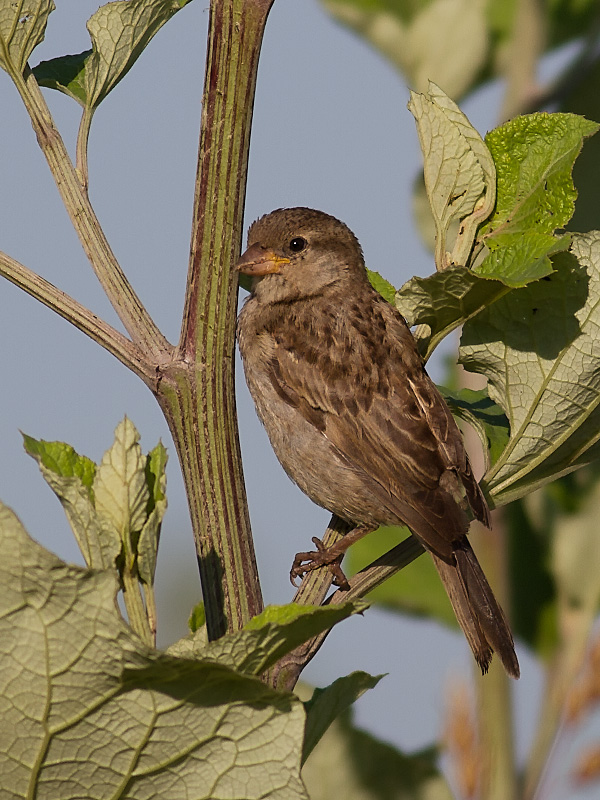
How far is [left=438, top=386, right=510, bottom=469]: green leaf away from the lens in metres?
2.63

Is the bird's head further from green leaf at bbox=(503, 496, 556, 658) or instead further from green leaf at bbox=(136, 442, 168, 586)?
green leaf at bbox=(136, 442, 168, 586)

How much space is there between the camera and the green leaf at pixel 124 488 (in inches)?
79.4

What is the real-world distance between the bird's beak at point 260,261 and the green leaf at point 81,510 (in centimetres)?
Answer: 255

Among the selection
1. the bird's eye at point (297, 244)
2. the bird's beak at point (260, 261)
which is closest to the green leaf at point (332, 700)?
the bird's beak at point (260, 261)

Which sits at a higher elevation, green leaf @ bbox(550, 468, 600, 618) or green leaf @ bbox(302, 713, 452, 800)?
green leaf @ bbox(550, 468, 600, 618)

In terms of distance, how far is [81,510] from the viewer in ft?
6.41

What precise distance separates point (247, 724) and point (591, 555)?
6.03 feet

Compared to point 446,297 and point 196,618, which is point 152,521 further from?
point 446,297

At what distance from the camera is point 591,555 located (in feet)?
10.8

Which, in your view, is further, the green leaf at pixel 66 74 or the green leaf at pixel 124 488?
the green leaf at pixel 66 74

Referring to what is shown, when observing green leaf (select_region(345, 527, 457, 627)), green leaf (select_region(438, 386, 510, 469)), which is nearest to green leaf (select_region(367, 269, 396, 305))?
green leaf (select_region(438, 386, 510, 469))

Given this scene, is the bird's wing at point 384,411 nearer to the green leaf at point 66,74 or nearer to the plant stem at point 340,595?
the plant stem at point 340,595

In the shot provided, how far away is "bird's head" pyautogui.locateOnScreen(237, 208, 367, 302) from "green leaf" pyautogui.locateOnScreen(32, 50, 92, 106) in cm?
211

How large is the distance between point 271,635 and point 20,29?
4.17 feet
